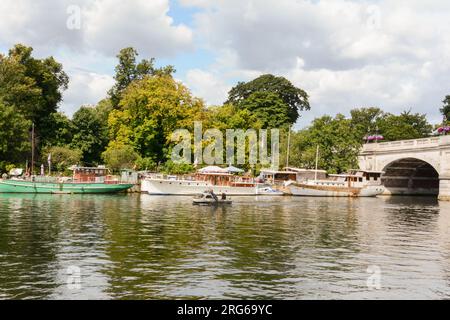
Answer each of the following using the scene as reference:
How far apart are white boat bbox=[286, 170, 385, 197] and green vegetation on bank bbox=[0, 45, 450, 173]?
7546 mm

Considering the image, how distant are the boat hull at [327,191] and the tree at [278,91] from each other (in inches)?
1630

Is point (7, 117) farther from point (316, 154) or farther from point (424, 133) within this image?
point (424, 133)

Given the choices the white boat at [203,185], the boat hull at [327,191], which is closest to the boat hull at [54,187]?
the white boat at [203,185]

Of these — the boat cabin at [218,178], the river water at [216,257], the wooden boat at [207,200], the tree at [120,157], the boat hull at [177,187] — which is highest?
the tree at [120,157]

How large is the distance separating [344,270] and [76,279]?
1123 cm

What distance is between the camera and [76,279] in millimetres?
19891

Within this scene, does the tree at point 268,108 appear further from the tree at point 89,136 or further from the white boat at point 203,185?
the white boat at point 203,185

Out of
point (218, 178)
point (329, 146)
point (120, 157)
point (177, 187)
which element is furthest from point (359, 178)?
point (120, 157)

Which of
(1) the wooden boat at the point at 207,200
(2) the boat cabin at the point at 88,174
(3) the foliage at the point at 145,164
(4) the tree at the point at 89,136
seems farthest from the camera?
(4) the tree at the point at 89,136

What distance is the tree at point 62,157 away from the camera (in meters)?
83.4

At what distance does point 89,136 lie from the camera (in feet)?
299
